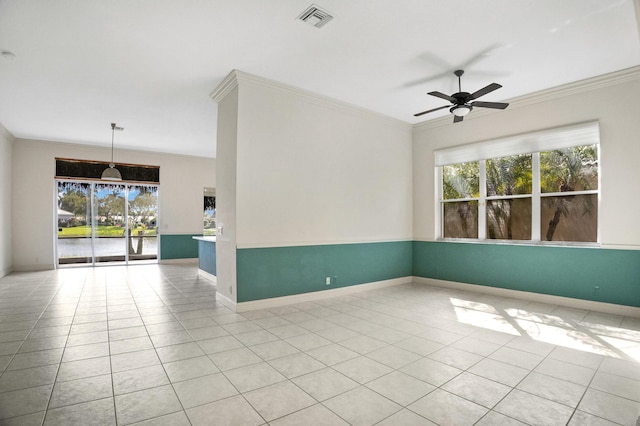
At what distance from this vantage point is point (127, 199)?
9.18 metres

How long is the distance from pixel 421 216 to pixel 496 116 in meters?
2.24

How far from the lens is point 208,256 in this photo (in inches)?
271

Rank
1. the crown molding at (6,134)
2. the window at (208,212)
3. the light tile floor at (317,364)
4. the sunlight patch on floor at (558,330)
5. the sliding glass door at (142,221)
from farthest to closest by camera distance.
Answer: the window at (208,212) → the sliding glass door at (142,221) → the crown molding at (6,134) → the sunlight patch on floor at (558,330) → the light tile floor at (317,364)

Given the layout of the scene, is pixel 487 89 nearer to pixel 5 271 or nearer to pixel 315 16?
pixel 315 16

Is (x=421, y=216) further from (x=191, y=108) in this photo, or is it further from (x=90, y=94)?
(x=90, y=94)

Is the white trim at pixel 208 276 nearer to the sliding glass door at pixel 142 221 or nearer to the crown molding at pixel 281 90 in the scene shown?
the sliding glass door at pixel 142 221

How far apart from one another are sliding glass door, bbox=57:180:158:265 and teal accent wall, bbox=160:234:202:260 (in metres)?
0.32

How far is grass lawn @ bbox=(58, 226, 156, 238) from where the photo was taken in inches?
332

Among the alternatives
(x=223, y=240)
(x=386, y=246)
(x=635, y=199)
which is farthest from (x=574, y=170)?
(x=223, y=240)

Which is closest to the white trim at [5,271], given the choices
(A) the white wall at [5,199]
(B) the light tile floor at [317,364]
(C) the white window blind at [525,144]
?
(A) the white wall at [5,199]

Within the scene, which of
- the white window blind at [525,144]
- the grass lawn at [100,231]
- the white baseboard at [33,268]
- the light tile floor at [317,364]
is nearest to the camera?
the light tile floor at [317,364]

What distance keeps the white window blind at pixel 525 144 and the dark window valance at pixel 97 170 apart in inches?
304

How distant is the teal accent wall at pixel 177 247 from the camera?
9461 millimetres

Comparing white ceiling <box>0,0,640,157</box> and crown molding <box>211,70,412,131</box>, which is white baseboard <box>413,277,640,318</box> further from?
crown molding <box>211,70,412,131</box>
